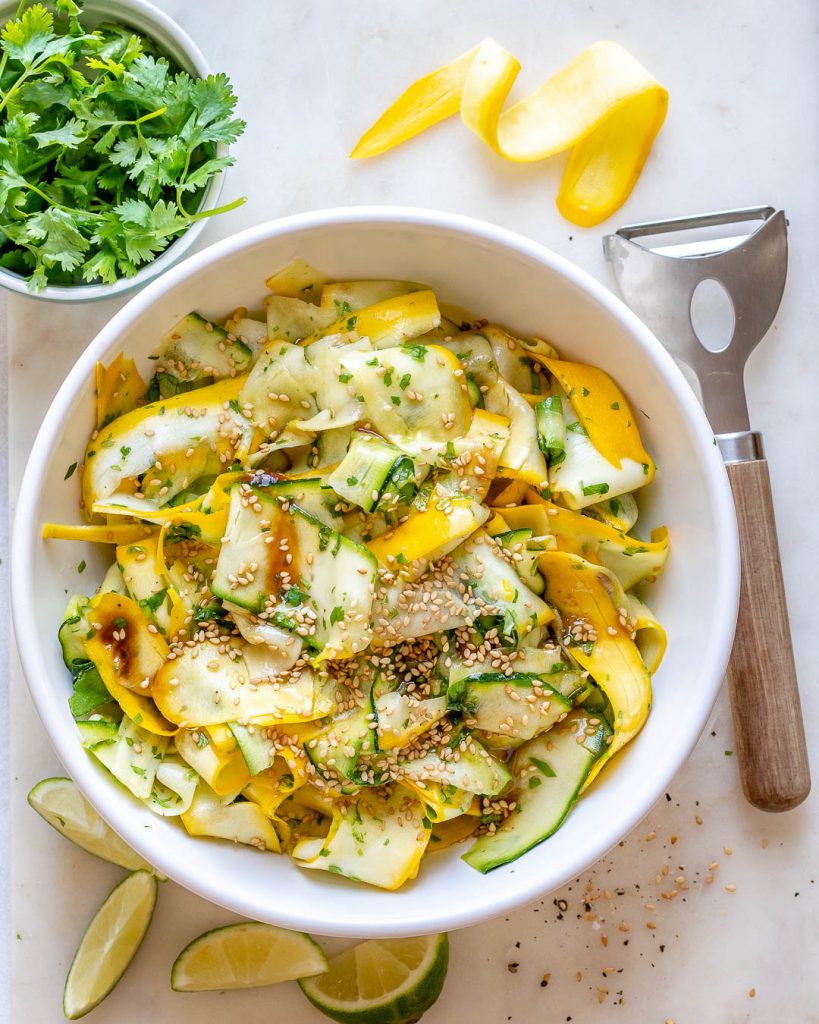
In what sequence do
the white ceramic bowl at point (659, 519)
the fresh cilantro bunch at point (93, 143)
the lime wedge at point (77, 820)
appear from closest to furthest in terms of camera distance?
1. the white ceramic bowl at point (659, 519)
2. the fresh cilantro bunch at point (93, 143)
3. the lime wedge at point (77, 820)

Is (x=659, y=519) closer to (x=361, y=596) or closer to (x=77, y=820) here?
(x=361, y=596)

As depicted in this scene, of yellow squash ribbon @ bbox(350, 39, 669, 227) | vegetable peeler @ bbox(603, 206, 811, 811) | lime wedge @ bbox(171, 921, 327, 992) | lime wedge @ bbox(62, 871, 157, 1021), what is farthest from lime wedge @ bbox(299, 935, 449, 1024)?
yellow squash ribbon @ bbox(350, 39, 669, 227)

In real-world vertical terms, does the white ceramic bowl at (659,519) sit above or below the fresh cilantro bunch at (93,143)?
below

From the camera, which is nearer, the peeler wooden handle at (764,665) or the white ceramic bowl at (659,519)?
the white ceramic bowl at (659,519)

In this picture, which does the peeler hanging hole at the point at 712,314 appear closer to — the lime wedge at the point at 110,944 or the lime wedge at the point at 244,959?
Result: the lime wedge at the point at 244,959

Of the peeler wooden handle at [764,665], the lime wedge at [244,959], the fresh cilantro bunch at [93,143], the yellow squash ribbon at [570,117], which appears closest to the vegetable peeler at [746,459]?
the peeler wooden handle at [764,665]

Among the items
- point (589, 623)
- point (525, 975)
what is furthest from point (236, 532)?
point (525, 975)

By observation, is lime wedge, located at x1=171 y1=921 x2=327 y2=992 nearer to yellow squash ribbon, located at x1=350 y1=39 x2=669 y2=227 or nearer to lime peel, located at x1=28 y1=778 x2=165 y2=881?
lime peel, located at x1=28 y1=778 x2=165 y2=881
